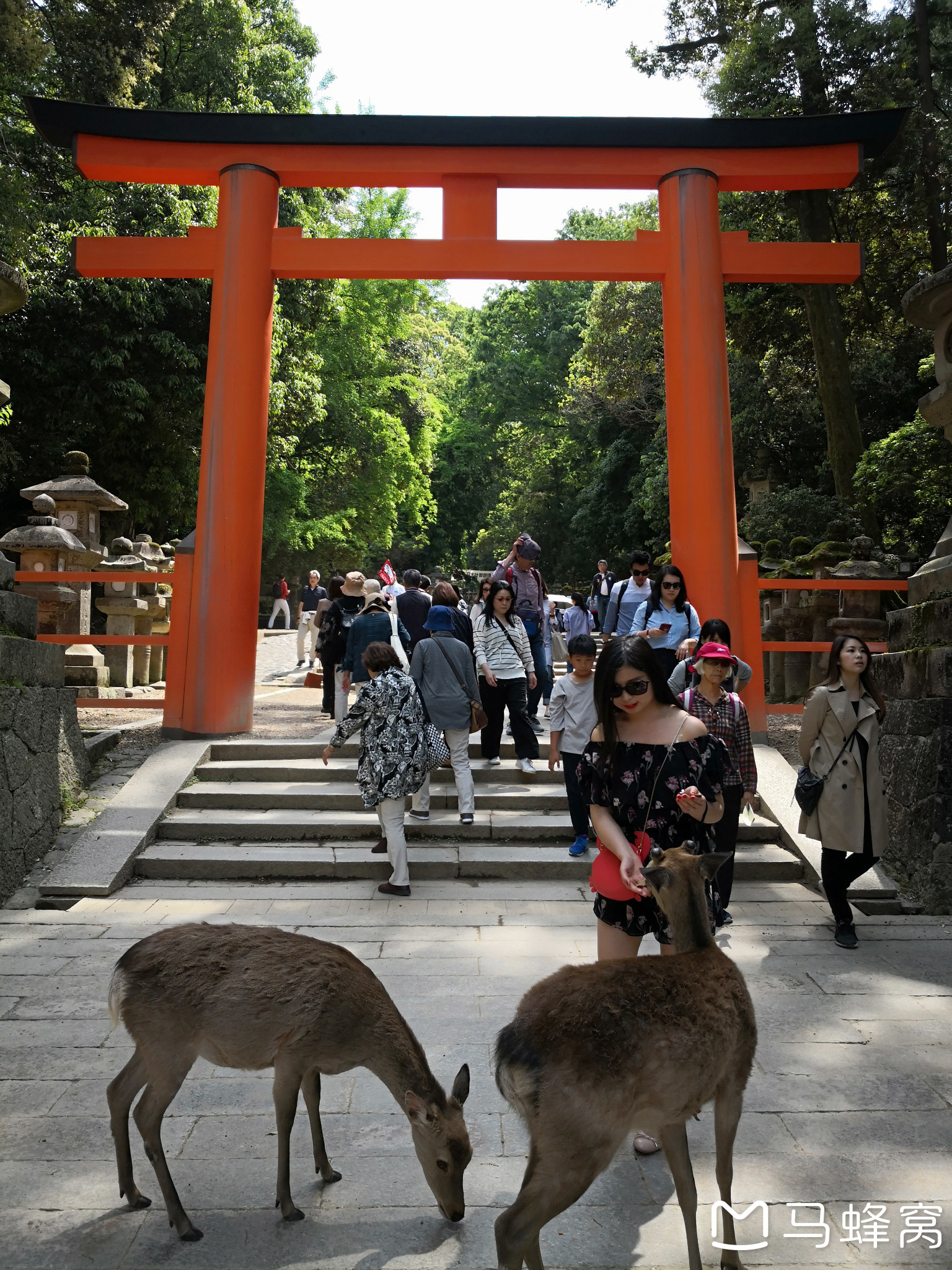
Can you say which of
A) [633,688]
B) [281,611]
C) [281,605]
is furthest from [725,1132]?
[281,611]

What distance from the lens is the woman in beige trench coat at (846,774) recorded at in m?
5.38

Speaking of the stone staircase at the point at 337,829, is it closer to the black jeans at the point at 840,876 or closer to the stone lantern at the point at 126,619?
the black jeans at the point at 840,876

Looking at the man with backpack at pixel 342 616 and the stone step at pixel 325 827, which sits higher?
the man with backpack at pixel 342 616

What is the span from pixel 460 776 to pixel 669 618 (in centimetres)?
205

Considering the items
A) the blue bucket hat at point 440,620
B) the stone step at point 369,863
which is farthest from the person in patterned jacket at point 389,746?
the blue bucket hat at point 440,620

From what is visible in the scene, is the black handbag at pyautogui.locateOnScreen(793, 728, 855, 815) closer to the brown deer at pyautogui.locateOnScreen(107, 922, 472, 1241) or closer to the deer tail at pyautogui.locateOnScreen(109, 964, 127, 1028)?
the brown deer at pyautogui.locateOnScreen(107, 922, 472, 1241)

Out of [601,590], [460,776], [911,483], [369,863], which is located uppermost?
[911,483]

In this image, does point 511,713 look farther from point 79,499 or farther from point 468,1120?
point 79,499

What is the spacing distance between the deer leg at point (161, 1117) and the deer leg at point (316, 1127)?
1.22 feet

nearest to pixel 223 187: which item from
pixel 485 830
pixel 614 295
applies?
pixel 485 830

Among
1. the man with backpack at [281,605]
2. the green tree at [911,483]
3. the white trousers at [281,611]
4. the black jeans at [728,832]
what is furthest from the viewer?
the white trousers at [281,611]

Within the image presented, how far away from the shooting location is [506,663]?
8.35 metres

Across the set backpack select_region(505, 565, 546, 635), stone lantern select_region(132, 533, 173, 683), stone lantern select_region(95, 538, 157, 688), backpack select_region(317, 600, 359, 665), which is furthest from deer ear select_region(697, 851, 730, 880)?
stone lantern select_region(132, 533, 173, 683)

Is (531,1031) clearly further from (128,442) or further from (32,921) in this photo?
(128,442)
